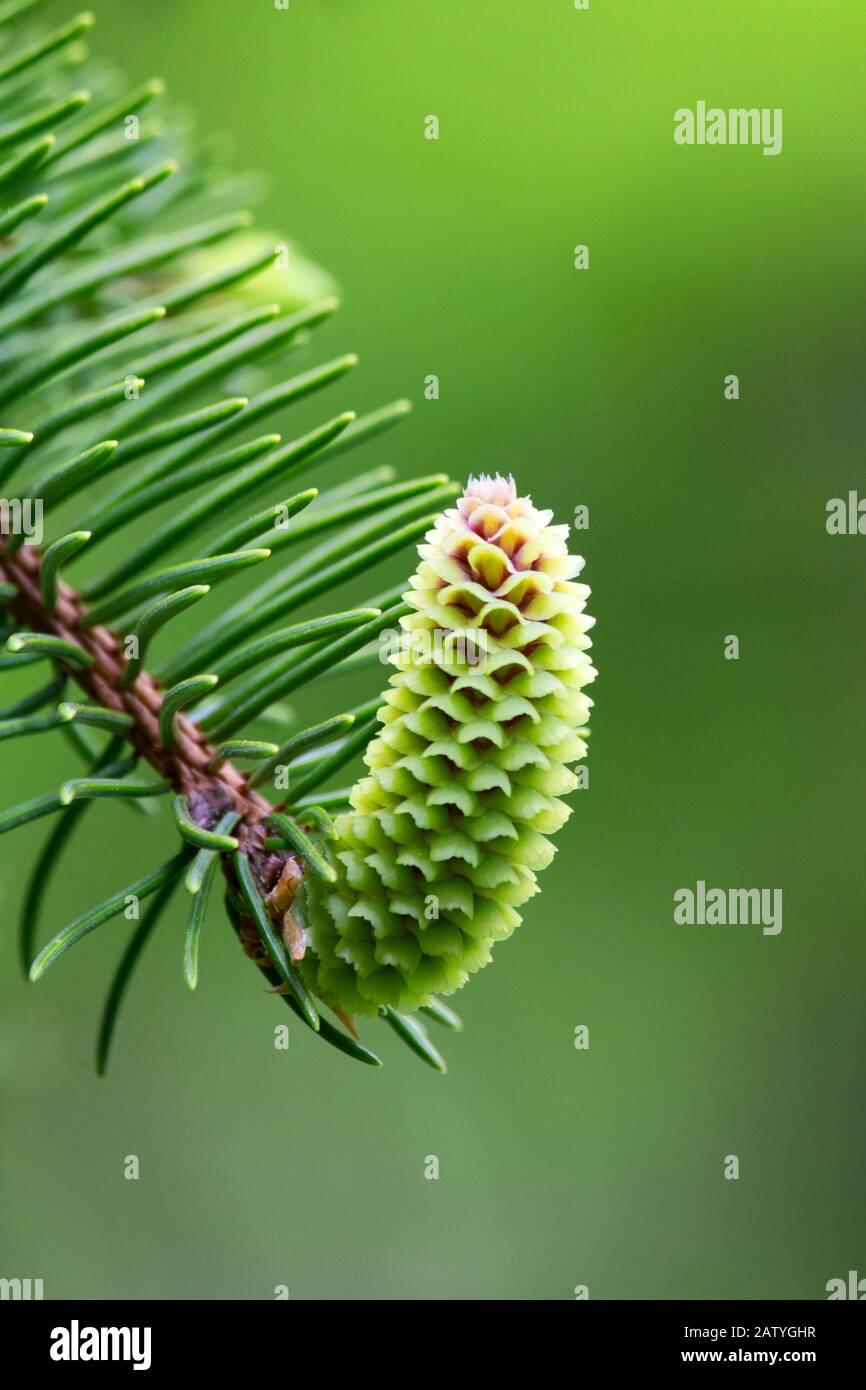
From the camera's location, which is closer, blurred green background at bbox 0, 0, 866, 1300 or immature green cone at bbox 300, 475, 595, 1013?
immature green cone at bbox 300, 475, 595, 1013

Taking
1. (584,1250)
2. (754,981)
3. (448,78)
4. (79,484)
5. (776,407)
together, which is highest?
(448,78)

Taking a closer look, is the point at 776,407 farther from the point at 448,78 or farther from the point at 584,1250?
the point at 584,1250

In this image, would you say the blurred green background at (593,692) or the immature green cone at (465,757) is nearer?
the immature green cone at (465,757)

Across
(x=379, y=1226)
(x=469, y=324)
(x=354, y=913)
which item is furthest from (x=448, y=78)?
(x=379, y=1226)
